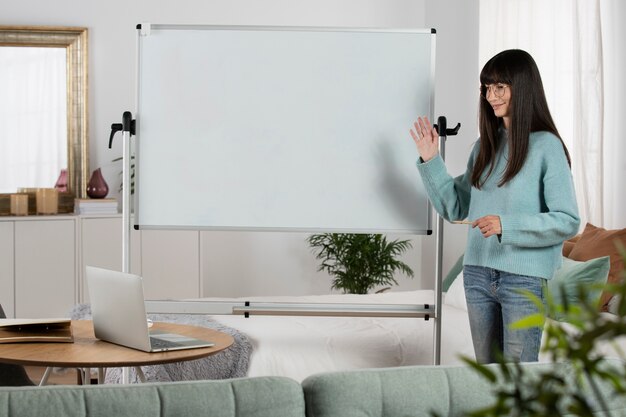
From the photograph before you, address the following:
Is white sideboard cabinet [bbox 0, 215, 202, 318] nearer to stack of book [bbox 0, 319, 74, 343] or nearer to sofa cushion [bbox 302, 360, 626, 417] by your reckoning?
stack of book [bbox 0, 319, 74, 343]

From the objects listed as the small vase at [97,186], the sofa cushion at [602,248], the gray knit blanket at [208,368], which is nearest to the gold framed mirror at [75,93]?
the small vase at [97,186]

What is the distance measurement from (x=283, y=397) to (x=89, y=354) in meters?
0.82

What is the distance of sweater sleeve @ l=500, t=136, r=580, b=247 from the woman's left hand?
0.01 metres

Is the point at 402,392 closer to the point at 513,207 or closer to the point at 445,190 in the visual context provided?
the point at 513,207

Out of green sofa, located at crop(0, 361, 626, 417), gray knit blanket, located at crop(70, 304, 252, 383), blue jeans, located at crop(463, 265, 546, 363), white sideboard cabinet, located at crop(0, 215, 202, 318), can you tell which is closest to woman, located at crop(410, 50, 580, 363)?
blue jeans, located at crop(463, 265, 546, 363)

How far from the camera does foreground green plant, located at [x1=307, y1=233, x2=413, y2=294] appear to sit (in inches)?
221

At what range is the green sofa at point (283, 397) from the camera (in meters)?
1.47

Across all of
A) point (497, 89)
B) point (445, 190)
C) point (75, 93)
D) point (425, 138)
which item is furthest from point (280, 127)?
point (75, 93)

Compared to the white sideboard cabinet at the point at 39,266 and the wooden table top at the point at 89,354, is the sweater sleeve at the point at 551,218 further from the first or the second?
the white sideboard cabinet at the point at 39,266

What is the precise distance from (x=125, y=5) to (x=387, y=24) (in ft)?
5.74

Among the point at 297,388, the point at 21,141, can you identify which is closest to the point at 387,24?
the point at 21,141

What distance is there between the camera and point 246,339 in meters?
3.34

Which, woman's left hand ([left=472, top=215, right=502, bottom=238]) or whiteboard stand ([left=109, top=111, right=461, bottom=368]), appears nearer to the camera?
woman's left hand ([left=472, top=215, right=502, bottom=238])

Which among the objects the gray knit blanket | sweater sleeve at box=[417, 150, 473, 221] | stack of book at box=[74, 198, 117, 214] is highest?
sweater sleeve at box=[417, 150, 473, 221]
